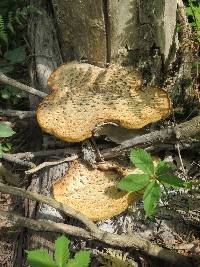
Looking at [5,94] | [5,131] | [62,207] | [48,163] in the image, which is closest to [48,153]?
[48,163]

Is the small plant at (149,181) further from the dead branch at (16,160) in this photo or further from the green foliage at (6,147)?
the green foliage at (6,147)

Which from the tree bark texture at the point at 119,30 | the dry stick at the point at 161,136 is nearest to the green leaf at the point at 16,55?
the tree bark texture at the point at 119,30

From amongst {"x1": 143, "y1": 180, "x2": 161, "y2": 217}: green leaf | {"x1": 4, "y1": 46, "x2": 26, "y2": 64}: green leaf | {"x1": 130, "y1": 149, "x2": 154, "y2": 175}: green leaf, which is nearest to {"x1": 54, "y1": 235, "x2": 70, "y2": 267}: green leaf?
{"x1": 143, "y1": 180, "x2": 161, "y2": 217}: green leaf

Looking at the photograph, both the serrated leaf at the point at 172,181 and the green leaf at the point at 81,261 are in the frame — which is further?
the serrated leaf at the point at 172,181

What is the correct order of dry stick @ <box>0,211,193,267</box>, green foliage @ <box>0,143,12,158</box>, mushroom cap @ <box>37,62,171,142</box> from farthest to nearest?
green foliage @ <box>0,143,12,158</box>, mushroom cap @ <box>37,62,171,142</box>, dry stick @ <box>0,211,193,267</box>

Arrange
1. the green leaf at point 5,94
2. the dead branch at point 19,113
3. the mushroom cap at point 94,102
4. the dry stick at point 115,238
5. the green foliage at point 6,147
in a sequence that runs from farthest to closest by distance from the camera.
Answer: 1. the green leaf at point 5,94
2. the green foliage at point 6,147
3. the dead branch at point 19,113
4. the mushroom cap at point 94,102
5. the dry stick at point 115,238

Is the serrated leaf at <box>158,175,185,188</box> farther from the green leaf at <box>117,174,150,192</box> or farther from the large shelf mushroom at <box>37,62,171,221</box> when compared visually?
the large shelf mushroom at <box>37,62,171,221</box>

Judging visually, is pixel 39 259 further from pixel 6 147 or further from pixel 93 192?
pixel 6 147

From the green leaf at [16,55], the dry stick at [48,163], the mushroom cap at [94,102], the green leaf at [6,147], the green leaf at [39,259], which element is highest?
the green leaf at [16,55]
